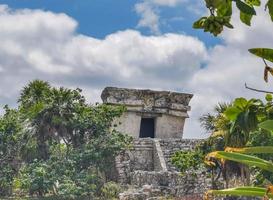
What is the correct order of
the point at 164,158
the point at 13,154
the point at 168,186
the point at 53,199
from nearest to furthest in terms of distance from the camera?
1. the point at 53,199
2. the point at 168,186
3. the point at 13,154
4. the point at 164,158

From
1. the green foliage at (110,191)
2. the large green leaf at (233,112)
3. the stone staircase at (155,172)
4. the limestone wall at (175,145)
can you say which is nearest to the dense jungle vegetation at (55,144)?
the green foliage at (110,191)

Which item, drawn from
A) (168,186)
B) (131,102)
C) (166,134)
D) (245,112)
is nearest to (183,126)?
(166,134)

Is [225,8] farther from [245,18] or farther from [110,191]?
[110,191]

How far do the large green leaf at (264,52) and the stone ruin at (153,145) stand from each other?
13256 millimetres

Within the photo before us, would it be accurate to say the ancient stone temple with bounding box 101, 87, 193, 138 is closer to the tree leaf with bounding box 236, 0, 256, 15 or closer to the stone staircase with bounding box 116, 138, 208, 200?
the stone staircase with bounding box 116, 138, 208, 200

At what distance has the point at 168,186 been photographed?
57.4 feet

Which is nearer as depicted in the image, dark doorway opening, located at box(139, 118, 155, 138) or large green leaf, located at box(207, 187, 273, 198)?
large green leaf, located at box(207, 187, 273, 198)

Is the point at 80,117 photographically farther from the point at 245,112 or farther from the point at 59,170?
the point at 245,112

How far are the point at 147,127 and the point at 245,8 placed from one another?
2274 cm

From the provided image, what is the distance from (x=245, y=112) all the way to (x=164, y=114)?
69.3ft

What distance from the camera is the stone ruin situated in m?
17.5

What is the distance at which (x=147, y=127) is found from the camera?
24594mm

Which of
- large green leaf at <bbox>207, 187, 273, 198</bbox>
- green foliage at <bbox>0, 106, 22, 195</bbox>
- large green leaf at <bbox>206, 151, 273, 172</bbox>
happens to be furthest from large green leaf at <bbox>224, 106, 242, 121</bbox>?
green foliage at <bbox>0, 106, 22, 195</bbox>

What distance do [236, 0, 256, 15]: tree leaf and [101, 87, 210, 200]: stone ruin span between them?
13461 millimetres
